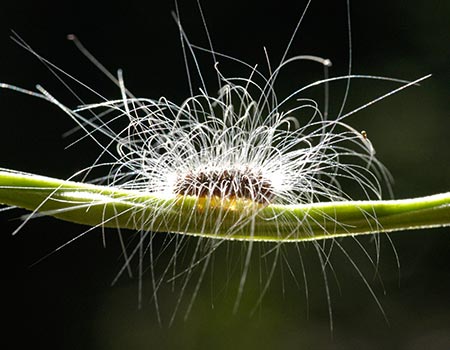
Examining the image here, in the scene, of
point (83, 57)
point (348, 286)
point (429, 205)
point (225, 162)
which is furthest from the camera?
point (348, 286)

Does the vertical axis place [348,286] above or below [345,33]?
below

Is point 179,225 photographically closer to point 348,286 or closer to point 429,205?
point 429,205

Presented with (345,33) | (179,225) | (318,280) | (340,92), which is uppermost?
(345,33)

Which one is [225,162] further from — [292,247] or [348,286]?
[348,286]

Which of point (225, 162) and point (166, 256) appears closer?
point (225, 162)

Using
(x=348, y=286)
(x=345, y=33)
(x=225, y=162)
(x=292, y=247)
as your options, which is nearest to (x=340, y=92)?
(x=345, y=33)

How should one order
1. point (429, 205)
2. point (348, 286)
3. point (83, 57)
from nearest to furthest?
point (429, 205) < point (83, 57) < point (348, 286)

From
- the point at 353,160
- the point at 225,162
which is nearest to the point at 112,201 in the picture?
the point at 225,162
